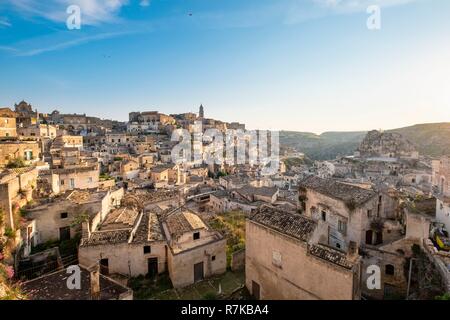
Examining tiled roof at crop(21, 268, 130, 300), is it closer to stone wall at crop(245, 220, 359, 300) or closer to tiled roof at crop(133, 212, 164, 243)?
tiled roof at crop(133, 212, 164, 243)

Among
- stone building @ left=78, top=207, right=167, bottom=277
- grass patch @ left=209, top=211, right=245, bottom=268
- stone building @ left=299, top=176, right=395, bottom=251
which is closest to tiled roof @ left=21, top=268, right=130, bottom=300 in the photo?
stone building @ left=78, top=207, right=167, bottom=277

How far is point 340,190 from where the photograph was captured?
1673 centimetres

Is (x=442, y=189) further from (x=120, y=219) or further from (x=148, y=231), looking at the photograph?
(x=120, y=219)

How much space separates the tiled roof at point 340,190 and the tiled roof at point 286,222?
541cm

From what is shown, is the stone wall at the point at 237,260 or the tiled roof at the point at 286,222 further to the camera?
the stone wall at the point at 237,260

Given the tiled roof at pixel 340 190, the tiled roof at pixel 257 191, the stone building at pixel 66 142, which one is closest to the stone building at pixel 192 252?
the tiled roof at pixel 340 190

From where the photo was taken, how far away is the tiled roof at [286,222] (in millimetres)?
10938

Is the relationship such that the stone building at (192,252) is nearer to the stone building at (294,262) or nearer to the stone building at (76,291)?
the stone building at (294,262)

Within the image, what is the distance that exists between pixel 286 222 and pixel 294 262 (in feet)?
6.35

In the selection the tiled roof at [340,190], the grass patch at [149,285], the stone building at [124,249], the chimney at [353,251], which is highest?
the tiled roof at [340,190]

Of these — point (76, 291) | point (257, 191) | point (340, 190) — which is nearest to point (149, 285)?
point (76, 291)

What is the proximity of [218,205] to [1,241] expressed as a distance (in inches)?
997

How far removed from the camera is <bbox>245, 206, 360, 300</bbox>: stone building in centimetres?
919

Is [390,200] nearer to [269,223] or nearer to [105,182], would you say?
[269,223]
